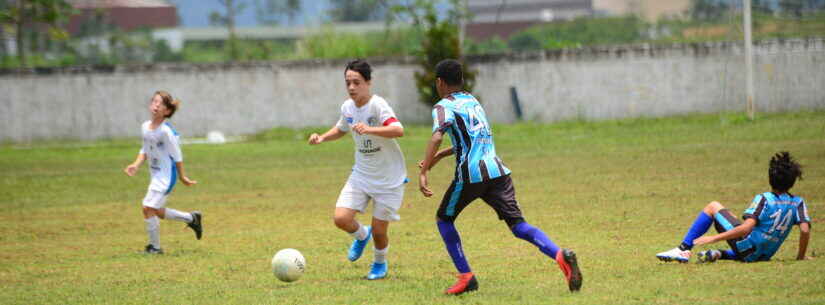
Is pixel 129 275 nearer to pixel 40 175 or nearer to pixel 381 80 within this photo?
pixel 40 175

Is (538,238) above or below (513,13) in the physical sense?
below

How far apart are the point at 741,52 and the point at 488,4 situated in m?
13.6

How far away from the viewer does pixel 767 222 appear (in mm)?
7953

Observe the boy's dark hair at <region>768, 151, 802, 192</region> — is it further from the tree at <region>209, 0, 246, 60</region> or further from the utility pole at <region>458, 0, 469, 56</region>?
the tree at <region>209, 0, 246, 60</region>

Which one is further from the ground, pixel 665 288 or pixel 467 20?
pixel 467 20

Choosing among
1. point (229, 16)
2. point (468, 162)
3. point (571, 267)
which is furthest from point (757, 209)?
point (229, 16)

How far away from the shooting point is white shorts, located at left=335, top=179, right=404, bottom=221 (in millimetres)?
8344

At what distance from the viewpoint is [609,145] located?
21.3 metres

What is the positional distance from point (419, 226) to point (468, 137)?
4698mm

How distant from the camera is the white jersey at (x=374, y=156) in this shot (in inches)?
328

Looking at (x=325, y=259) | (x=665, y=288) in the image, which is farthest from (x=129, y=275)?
(x=665, y=288)

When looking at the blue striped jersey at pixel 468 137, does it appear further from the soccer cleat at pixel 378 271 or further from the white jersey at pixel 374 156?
the soccer cleat at pixel 378 271

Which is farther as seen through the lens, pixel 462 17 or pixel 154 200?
pixel 462 17

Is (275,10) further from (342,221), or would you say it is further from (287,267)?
(287,267)
